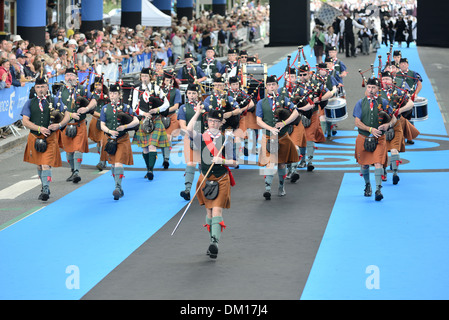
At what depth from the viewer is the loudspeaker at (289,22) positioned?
50.0 meters

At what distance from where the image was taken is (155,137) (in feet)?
52.5

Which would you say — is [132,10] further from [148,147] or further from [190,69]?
[148,147]

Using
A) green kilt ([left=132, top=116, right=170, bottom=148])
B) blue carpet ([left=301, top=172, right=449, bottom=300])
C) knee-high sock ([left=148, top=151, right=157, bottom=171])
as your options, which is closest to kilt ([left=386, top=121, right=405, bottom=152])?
blue carpet ([left=301, top=172, right=449, bottom=300])

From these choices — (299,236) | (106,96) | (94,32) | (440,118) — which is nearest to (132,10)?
(94,32)

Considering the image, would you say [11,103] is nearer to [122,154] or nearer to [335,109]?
[122,154]

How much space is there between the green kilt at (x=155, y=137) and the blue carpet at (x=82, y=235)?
0.70m

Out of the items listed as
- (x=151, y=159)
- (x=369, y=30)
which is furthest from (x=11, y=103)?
(x=369, y=30)

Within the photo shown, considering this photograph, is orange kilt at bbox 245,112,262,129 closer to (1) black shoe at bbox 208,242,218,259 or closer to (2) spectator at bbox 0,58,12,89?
(2) spectator at bbox 0,58,12,89

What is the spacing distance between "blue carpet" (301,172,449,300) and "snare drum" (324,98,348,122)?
10.7 ft

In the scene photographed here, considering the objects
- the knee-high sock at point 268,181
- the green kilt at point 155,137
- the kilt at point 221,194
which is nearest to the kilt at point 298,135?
the knee-high sock at point 268,181

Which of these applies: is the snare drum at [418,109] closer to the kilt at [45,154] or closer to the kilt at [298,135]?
the kilt at [298,135]

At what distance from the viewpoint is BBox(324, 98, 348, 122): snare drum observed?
60.9 feet

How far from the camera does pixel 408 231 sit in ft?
39.7

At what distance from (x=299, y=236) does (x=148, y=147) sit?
16.5 feet
